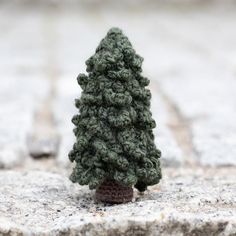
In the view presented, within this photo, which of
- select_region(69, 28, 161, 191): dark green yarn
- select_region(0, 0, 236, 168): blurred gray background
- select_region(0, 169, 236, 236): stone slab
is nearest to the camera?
select_region(0, 169, 236, 236): stone slab

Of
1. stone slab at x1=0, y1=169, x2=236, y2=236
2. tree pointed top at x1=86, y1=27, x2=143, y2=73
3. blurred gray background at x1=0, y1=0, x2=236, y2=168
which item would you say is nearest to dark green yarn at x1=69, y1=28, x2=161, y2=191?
tree pointed top at x1=86, y1=27, x2=143, y2=73

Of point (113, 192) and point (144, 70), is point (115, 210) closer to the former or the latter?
point (113, 192)

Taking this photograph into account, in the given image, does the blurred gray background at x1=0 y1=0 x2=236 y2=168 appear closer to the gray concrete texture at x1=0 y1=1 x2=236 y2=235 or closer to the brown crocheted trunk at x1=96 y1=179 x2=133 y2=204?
the gray concrete texture at x1=0 y1=1 x2=236 y2=235

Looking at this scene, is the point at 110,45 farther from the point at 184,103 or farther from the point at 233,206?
the point at 184,103

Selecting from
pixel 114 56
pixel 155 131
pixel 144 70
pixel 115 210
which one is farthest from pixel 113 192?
→ pixel 144 70

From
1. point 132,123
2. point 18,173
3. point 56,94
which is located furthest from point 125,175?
point 56,94
